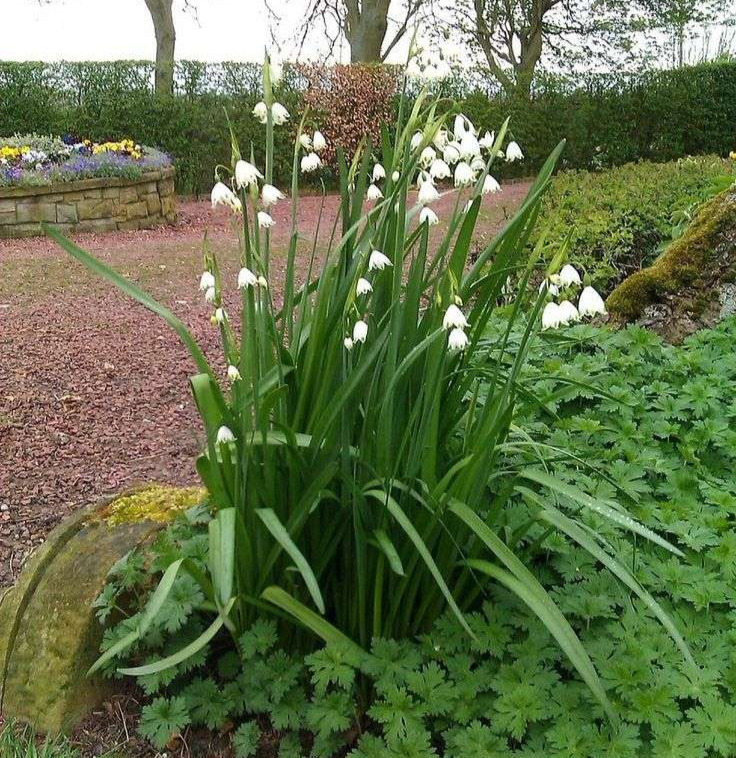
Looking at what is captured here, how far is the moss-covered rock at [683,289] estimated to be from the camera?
13.5ft

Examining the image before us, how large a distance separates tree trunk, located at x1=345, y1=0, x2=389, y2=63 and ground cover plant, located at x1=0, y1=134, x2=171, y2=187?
847 centimetres

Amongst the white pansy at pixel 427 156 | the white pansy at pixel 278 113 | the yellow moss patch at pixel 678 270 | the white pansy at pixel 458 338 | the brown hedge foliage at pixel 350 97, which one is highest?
the brown hedge foliage at pixel 350 97

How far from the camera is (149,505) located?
261 centimetres

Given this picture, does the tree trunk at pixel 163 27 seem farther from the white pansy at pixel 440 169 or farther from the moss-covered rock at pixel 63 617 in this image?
the white pansy at pixel 440 169

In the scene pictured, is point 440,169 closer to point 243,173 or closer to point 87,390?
point 243,173

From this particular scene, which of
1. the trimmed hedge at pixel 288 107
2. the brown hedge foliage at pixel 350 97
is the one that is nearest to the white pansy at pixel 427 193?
the trimmed hedge at pixel 288 107

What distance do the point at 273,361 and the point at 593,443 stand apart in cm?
126

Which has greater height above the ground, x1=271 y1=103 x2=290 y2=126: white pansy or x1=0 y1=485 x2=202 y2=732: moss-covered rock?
x1=271 y1=103 x2=290 y2=126: white pansy

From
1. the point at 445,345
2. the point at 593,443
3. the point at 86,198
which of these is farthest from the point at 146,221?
the point at 445,345

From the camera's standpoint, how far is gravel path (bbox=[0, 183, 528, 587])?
3.55 m

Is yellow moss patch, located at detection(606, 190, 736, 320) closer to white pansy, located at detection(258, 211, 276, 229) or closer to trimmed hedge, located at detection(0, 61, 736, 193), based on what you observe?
white pansy, located at detection(258, 211, 276, 229)

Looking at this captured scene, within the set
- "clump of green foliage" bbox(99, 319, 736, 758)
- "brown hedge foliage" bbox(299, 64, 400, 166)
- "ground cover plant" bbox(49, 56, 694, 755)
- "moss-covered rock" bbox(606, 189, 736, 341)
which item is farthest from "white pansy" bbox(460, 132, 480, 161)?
"brown hedge foliage" bbox(299, 64, 400, 166)

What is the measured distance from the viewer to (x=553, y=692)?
6.15ft

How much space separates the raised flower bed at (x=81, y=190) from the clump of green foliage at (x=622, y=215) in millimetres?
4807
